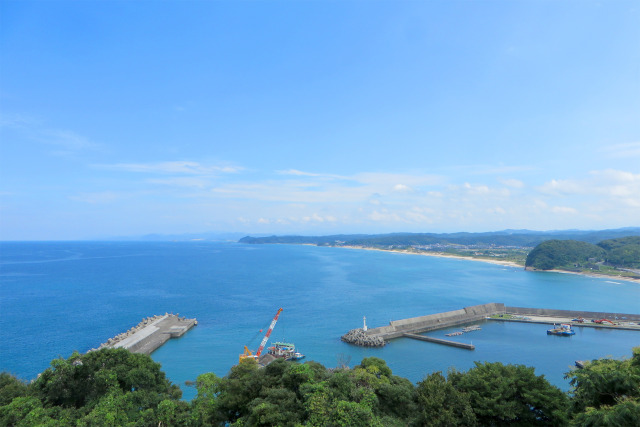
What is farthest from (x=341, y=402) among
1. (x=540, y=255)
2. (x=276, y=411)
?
(x=540, y=255)

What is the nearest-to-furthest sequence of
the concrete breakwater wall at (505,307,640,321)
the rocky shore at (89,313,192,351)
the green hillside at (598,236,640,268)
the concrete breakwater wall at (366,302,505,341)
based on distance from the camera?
the rocky shore at (89,313,192,351), the concrete breakwater wall at (366,302,505,341), the concrete breakwater wall at (505,307,640,321), the green hillside at (598,236,640,268)

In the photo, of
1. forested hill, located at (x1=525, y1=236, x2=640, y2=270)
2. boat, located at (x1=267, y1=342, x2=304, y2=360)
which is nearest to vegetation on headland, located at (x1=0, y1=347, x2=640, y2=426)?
boat, located at (x1=267, y1=342, x2=304, y2=360)

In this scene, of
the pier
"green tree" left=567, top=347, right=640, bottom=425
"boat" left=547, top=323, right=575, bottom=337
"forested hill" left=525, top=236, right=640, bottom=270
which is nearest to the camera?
"green tree" left=567, top=347, right=640, bottom=425

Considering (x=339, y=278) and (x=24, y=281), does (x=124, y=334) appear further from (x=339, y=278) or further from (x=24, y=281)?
(x=24, y=281)

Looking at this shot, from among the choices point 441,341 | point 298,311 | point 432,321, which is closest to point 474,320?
point 432,321

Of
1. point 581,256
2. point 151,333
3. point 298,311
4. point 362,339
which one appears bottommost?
point 298,311

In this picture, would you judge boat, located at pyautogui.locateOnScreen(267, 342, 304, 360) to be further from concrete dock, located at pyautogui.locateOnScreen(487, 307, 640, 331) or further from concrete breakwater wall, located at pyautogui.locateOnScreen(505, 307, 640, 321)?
concrete breakwater wall, located at pyautogui.locateOnScreen(505, 307, 640, 321)

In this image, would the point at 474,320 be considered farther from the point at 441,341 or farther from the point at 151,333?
the point at 151,333
